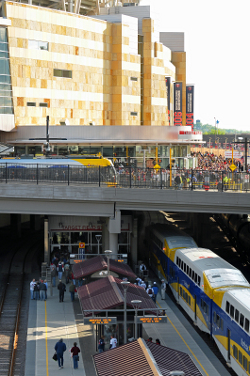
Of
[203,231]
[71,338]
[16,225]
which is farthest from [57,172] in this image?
[16,225]

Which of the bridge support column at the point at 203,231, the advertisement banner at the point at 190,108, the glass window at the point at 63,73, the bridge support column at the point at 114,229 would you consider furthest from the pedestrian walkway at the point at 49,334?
the advertisement banner at the point at 190,108

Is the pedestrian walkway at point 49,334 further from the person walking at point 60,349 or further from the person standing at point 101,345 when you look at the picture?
the person standing at point 101,345

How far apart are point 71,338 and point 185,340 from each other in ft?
19.5

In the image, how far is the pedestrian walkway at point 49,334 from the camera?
81.9ft

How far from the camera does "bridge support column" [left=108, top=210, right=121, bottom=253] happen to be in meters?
41.4

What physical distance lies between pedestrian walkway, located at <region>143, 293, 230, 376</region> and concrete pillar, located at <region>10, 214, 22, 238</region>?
1124 inches

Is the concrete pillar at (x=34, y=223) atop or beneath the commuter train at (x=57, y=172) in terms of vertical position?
beneath

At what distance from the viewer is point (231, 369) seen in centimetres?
2519

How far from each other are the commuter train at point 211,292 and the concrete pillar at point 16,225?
23.3 meters

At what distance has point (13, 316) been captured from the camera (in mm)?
33219

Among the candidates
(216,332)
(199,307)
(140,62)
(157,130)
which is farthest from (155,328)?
(140,62)

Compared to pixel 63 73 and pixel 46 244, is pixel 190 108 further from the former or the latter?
pixel 46 244

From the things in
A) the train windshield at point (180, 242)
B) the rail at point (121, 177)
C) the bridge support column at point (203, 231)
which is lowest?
the bridge support column at point (203, 231)

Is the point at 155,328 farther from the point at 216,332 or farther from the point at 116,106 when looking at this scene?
the point at 116,106
